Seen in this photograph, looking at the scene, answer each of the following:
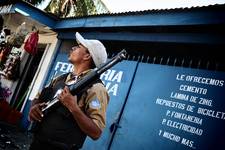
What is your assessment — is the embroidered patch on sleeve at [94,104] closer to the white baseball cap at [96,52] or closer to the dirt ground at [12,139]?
the white baseball cap at [96,52]

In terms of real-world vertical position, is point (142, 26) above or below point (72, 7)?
below

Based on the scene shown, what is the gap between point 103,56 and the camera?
10.1 feet

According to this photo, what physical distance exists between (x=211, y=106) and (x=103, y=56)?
9.29 ft

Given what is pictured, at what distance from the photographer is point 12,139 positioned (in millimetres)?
7820

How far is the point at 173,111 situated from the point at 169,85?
1.66 ft

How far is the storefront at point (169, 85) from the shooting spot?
5441 mm

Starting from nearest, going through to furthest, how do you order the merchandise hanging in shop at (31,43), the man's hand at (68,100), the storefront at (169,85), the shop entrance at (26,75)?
the man's hand at (68,100)
the storefront at (169,85)
the merchandise hanging in shop at (31,43)
the shop entrance at (26,75)

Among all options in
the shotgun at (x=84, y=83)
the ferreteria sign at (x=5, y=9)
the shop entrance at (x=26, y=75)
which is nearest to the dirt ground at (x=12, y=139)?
the shop entrance at (x=26, y=75)

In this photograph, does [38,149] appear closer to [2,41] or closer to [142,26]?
[142,26]

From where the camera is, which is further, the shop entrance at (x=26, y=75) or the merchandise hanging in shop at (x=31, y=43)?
the shop entrance at (x=26, y=75)

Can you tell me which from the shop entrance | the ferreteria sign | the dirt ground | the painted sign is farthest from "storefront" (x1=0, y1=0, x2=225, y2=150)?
the shop entrance

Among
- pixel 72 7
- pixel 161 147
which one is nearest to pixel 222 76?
pixel 161 147

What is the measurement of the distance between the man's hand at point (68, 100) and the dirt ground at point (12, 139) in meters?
4.43

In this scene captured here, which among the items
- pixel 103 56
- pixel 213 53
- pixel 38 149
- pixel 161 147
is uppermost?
pixel 213 53
